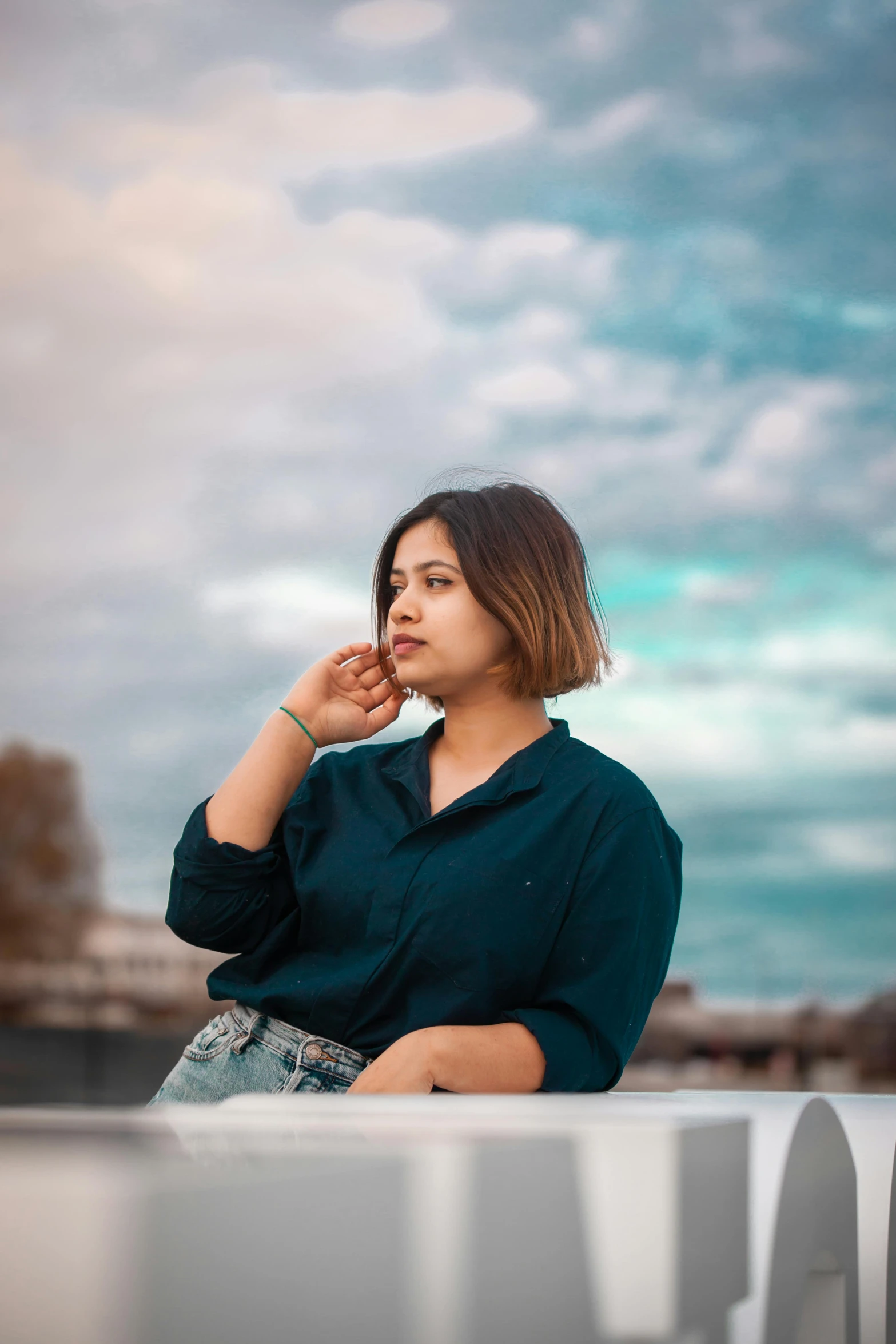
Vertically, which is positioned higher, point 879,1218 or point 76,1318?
point 76,1318

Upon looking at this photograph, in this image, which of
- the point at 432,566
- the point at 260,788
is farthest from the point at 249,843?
the point at 432,566

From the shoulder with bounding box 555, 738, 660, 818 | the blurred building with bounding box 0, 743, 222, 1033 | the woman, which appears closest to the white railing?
the woman

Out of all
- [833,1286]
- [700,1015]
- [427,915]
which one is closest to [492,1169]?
[833,1286]

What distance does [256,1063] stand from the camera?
1390mm

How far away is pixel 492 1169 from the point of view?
61cm

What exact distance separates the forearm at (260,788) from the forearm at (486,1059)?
36cm

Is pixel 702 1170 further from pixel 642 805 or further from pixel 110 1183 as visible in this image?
pixel 642 805

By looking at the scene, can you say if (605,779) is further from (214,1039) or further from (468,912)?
(214,1039)

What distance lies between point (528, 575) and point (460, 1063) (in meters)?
0.59

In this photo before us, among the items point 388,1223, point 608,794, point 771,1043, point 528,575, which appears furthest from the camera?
point 771,1043

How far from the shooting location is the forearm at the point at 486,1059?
1206 millimetres

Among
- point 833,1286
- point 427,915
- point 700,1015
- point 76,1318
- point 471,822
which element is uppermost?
point 471,822

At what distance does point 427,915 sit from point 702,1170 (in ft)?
2.19

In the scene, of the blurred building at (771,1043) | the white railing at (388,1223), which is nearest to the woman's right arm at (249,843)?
the white railing at (388,1223)
